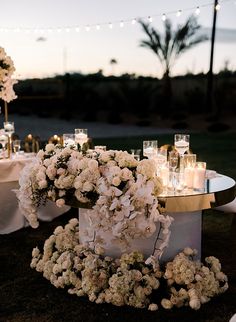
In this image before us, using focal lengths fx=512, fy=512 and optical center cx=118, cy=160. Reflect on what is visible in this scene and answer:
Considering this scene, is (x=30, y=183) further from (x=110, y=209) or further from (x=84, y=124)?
(x=84, y=124)

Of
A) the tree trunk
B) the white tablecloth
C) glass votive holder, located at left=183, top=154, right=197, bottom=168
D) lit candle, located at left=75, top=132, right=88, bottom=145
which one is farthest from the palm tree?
glass votive holder, located at left=183, top=154, right=197, bottom=168

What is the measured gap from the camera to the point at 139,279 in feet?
12.2

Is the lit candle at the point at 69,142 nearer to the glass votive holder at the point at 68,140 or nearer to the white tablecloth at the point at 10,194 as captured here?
the glass votive holder at the point at 68,140

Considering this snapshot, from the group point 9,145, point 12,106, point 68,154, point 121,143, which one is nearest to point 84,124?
point 12,106

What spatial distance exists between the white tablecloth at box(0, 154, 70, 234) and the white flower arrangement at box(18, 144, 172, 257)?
57.4 inches

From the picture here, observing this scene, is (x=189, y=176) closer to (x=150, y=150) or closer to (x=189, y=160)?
(x=189, y=160)

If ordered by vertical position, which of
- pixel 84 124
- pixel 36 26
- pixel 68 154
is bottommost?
pixel 84 124

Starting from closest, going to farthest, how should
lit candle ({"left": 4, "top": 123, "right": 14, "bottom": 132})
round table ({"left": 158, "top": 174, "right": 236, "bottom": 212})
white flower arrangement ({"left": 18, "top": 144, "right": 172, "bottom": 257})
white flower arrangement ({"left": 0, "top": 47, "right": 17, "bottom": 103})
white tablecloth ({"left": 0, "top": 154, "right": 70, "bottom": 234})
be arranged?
1. white flower arrangement ({"left": 18, "top": 144, "right": 172, "bottom": 257})
2. round table ({"left": 158, "top": 174, "right": 236, "bottom": 212})
3. white tablecloth ({"left": 0, "top": 154, "right": 70, "bottom": 234})
4. white flower arrangement ({"left": 0, "top": 47, "right": 17, "bottom": 103})
5. lit candle ({"left": 4, "top": 123, "right": 14, "bottom": 132})

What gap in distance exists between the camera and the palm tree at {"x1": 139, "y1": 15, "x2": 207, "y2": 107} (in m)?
22.0

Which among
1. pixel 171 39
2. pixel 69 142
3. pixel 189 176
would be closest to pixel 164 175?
pixel 189 176

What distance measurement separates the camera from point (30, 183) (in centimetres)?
376

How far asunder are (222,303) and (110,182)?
4.17 feet

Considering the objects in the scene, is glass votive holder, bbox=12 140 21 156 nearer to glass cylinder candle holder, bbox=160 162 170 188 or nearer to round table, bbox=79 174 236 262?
round table, bbox=79 174 236 262

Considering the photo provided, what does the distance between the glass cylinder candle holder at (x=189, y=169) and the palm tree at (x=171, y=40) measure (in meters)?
18.2
